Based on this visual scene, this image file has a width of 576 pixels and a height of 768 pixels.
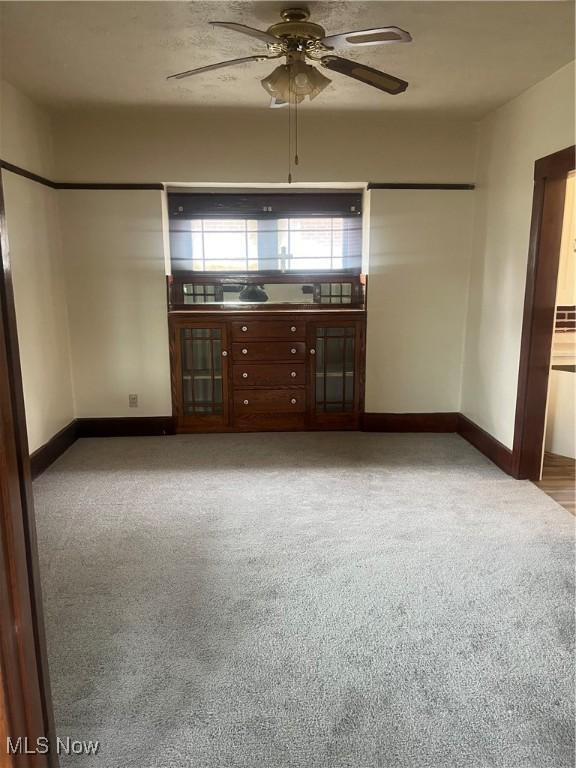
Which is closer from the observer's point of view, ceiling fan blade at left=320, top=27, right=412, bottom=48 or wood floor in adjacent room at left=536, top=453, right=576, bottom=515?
ceiling fan blade at left=320, top=27, right=412, bottom=48

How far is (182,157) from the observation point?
4238 millimetres

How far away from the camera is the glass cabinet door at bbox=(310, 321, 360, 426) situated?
15.1ft

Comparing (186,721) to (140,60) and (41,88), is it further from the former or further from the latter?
(41,88)

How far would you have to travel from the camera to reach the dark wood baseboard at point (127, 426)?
4566 millimetres

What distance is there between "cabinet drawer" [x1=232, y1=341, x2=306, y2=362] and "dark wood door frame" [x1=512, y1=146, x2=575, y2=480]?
1.86m

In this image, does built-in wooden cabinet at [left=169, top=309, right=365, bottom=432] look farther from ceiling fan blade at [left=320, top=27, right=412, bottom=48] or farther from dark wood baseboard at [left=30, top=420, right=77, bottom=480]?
ceiling fan blade at [left=320, top=27, right=412, bottom=48]

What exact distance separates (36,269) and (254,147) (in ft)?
6.45

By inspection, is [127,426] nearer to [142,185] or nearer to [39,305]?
[39,305]

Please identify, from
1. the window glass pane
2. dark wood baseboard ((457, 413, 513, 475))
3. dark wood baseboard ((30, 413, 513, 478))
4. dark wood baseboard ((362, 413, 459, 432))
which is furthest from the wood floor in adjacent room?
the window glass pane

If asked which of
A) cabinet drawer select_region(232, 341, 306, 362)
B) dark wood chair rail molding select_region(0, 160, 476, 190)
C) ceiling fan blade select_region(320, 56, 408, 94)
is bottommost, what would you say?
cabinet drawer select_region(232, 341, 306, 362)

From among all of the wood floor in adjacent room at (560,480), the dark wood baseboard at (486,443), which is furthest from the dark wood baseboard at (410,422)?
the wood floor in adjacent room at (560,480)

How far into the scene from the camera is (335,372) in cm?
470

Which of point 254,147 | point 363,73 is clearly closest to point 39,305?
point 254,147

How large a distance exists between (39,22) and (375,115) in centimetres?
253
